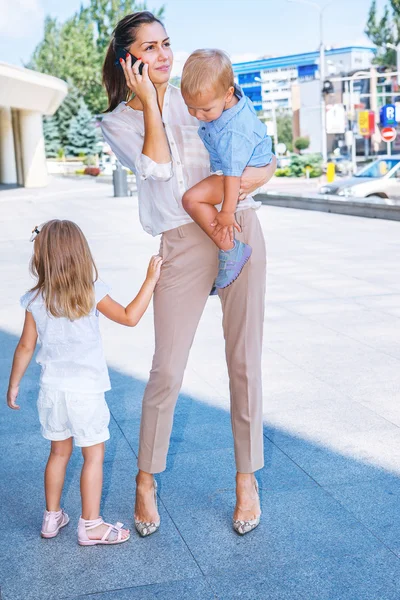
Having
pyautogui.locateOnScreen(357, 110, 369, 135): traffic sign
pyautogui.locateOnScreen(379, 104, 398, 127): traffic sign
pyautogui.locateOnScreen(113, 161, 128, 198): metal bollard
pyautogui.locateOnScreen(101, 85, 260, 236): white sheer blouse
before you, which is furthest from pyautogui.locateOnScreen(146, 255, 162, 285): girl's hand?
pyautogui.locateOnScreen(357, 110, 369, 135): traffic sign

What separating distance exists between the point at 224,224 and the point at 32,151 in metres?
39.1

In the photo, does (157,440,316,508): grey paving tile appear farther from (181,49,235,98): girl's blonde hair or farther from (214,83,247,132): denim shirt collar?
(181,49,235,98): girl's blonde hair

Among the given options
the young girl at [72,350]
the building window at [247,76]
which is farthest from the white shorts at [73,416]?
the building window at [247,76]

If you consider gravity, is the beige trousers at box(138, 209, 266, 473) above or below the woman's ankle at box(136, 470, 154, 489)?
above

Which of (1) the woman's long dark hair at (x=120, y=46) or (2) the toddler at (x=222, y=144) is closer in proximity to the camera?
(2) the toddler at (x=222, y=144)

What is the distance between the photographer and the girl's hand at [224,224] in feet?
9.75

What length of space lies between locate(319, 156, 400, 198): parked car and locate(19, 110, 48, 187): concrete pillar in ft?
73.6

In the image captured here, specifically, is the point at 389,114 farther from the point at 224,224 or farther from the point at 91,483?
the point at 91,483

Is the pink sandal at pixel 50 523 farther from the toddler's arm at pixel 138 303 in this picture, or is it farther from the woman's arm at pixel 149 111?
the woman's arm at pixel 149 111

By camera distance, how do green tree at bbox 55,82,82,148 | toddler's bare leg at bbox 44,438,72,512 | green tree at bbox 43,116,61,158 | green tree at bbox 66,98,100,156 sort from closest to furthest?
toddler's bare leg at bbox 44,438,72,512, green tree at bbox 66,98,100,156, green tree at bbox 55,82,82,148, green tree at bbox 43,116,61,158

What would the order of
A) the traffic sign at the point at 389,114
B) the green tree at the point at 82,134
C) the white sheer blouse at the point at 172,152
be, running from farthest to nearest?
the green tree at the point at 82,134
the traffic sign at the point at 389,114
the white sheer blouse at the point at 172,152

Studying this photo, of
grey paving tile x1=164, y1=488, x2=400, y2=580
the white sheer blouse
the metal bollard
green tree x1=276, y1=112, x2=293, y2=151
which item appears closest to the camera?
grey paving tile x1=164, y1=488, x2=400, y2=580

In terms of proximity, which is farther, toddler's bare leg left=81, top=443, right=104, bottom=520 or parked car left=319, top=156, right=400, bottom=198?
parked car left=319, top=156, right=400, bottom=198

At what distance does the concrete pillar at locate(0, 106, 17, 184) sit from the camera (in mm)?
Answer: 43438
